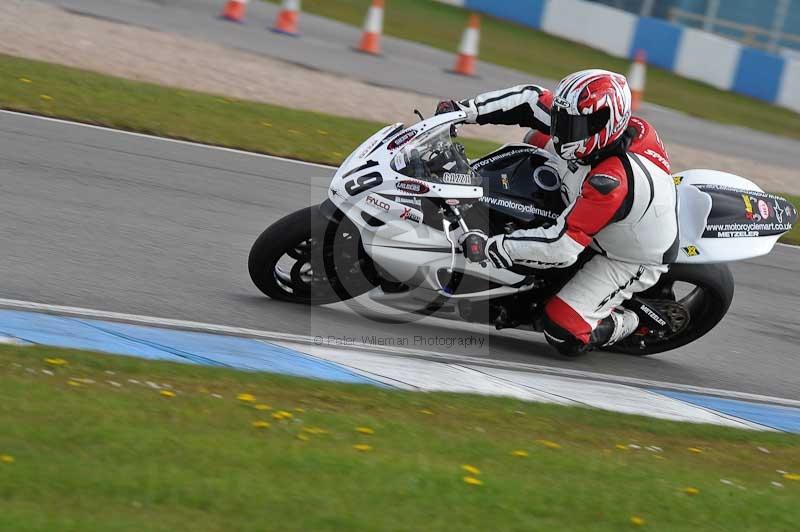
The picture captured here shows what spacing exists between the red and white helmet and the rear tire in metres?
1.08

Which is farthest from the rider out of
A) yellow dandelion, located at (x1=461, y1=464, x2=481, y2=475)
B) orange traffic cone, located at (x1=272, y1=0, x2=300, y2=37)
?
orange traffic cone, located at (x1=272, y1=0, x2=300, y2=37)

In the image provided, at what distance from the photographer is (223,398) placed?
16.0 ft

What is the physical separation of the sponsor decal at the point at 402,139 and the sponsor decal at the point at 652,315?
1.77 metres

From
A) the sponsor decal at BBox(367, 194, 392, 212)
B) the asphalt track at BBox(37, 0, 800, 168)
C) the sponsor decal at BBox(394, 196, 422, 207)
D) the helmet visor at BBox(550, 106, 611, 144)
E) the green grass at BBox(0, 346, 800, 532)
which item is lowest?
the green grass at BBox(0, 346, 800, 532)

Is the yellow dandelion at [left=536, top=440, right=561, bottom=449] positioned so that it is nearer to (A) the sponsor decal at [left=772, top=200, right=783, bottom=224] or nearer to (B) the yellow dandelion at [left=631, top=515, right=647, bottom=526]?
(B) the yellow dandelion at [left=631, top=515, right=647, bottom=526]

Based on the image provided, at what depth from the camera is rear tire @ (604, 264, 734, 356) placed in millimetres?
6449

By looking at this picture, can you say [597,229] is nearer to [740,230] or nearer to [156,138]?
[740,230]

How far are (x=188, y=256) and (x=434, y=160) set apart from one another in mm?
Result: 1908

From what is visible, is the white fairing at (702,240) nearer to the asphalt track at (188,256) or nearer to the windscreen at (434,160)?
the asphalt track at (188,256)

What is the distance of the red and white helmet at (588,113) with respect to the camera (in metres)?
5.66

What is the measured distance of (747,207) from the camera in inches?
254

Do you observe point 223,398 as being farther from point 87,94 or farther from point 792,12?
point 792,12

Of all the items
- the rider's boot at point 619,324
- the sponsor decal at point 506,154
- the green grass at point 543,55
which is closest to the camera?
the sponsor decal at point 506,154

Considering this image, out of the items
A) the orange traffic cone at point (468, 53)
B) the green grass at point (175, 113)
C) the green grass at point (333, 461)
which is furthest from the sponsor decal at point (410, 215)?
the orange traffic cone at point (468, 53)
